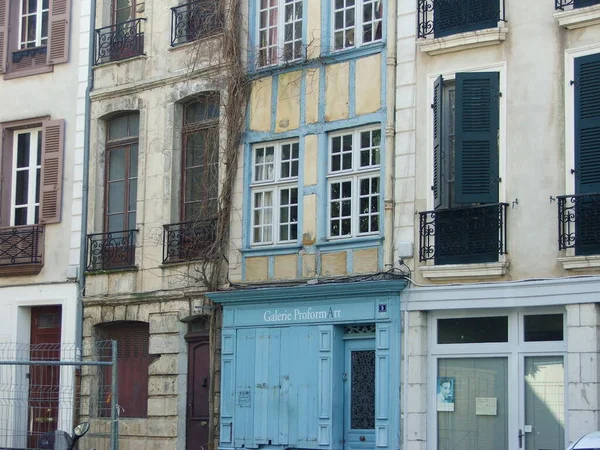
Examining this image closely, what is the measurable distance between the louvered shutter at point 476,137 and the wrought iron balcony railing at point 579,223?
1.09 m

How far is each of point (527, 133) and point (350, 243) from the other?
3.35 m

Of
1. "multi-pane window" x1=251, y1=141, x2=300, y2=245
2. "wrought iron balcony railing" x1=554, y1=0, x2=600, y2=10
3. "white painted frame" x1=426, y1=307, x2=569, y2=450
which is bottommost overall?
"white painted frame" x1=426, y1=307, x2=569, y2=450

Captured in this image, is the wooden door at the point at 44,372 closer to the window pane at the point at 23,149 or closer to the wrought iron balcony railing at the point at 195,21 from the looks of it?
the window pane at the point at 23,149

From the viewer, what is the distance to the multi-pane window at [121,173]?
2411 cm

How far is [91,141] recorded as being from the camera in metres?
24.5

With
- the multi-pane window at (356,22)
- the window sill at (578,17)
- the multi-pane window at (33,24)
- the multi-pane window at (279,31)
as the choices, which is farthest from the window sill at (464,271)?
the multi-pane window at (33,24)

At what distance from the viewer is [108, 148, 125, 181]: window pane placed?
959 inches

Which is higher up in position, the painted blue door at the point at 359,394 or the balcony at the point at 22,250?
the balcony at the point at 22,250

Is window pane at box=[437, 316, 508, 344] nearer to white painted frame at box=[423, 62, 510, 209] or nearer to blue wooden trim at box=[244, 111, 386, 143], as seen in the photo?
white painted frame at box=[423, 62, 510, 209]

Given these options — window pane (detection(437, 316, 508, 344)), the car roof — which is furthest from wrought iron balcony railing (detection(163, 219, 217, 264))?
the car roof

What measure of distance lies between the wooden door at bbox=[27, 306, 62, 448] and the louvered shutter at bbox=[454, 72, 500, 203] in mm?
8561

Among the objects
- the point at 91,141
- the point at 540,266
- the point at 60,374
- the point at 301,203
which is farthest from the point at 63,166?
the point at 540,266

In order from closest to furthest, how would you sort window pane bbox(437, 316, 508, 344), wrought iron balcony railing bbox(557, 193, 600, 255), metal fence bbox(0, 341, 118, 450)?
wrought iron balcony railing bbox(557, 193, 600, 255) → window pane bbox(437, 316, 508, 344) → metal fence bbox(0, 341, 118, 450)

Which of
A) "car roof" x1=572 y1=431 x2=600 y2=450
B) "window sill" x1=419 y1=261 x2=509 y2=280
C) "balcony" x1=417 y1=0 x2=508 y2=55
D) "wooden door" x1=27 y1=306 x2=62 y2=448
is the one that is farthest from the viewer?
"wooden door" x1=27 y1=306 x2=62 y2=448
